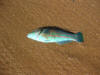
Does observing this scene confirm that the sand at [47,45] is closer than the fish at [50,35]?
No

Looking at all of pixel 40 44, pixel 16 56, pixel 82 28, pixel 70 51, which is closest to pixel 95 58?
pixel 70 51

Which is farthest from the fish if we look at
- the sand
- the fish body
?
the sand

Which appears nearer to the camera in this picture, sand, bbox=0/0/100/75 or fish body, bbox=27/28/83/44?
fish body, bbox=27/28/83/44

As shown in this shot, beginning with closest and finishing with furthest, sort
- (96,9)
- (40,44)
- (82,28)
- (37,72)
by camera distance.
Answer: (37,72) < (40,44) < (82,28) < (96,9)

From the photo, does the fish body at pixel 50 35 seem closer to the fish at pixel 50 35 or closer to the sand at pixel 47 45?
the fish at pixel 50 35

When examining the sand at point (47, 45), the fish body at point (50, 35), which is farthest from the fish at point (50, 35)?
the sand at point (47, 45)

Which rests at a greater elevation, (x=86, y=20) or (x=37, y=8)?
(x=37, y=8)

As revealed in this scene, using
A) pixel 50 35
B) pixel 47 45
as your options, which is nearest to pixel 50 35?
pixel 50 35

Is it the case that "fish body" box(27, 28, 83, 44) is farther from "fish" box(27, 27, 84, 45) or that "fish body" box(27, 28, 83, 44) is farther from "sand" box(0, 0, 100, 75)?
"sand" box(0, 0, 100, 75)

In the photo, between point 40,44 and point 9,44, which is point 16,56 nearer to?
point 9,44
